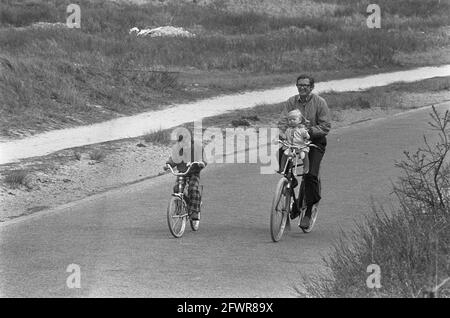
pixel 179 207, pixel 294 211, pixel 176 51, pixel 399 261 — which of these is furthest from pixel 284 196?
pixel 176 51

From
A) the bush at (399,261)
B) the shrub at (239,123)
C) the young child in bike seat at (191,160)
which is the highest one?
the shrub at (239,123)

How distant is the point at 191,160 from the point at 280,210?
3.88ft

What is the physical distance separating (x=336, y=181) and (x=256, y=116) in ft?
31.5

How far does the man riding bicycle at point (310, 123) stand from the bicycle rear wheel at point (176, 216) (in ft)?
4.35

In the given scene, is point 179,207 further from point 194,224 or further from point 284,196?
point 284,196

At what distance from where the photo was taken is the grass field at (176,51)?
26000mm

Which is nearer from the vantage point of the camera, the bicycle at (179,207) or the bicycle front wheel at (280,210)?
the bicycle front wheel at (280,210)

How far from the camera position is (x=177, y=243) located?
12.1m

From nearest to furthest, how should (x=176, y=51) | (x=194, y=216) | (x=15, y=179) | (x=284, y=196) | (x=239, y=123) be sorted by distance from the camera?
(x=284, y=196) < (x=194, y=216) < (x=15, y=179) < (x=239, y=123) < (x=176, y=51)

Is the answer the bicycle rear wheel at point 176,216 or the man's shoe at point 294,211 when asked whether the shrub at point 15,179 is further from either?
the man's shoe at point 294,211

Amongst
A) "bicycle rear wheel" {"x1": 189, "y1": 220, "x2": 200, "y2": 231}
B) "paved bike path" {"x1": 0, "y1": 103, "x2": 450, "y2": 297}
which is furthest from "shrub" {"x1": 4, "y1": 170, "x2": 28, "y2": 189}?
"bicycle rear wheel" {"x1": 189, "y1": 220, "x2": 200, "y2": 231}

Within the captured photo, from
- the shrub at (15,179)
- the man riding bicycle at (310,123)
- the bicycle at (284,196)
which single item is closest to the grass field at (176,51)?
the shrub at (15,179)

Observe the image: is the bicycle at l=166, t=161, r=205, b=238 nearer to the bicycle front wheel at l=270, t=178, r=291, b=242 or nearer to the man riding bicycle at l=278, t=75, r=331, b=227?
the bicycle front wheel at l=270, t=178, r=291, b=242
